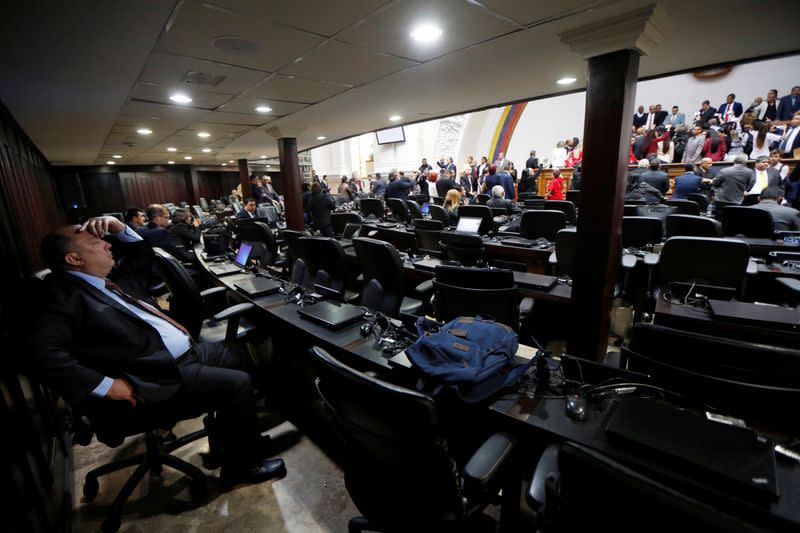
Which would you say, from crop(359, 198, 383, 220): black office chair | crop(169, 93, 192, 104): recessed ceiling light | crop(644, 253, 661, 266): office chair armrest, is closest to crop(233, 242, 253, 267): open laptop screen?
crop(169, 93, 192, 104): recessed ceiling light

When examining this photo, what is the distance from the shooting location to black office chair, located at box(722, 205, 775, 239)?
147 inches

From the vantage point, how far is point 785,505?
86 centimetres

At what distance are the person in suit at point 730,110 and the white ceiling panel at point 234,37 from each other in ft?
35.7

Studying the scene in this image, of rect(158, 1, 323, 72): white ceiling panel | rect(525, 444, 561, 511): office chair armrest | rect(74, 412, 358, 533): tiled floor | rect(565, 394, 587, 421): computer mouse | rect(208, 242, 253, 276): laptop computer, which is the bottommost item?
rect(74, 412, 358, 533): tiled floor

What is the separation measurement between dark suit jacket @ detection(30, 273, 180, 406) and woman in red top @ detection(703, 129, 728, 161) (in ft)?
34.6

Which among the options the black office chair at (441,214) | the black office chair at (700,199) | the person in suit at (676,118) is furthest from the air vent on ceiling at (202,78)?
the person in suit at (676,118)

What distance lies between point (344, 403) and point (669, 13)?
10.4 ft

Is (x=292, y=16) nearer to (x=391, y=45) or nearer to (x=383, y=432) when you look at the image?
(x=391, y=45)

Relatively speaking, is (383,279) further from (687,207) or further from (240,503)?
(687,207)

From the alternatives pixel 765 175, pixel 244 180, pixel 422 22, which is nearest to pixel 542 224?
pixel 422 22

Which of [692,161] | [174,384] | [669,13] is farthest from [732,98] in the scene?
[174,384]

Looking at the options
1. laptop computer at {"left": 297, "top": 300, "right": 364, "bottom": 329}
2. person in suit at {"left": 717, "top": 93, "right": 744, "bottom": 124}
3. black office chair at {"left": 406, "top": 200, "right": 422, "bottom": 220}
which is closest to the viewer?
laptop computer at {"left": 297, "top": 300, "right": 364, "bottom": 329}

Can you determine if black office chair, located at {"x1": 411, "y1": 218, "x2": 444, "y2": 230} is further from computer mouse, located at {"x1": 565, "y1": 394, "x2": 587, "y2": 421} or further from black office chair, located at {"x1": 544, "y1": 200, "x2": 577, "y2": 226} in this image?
computer mouse, located at {"x1": 565, "y1": 394, "x2": 587, "y2": 421}

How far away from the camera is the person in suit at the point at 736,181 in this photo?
5602mm
